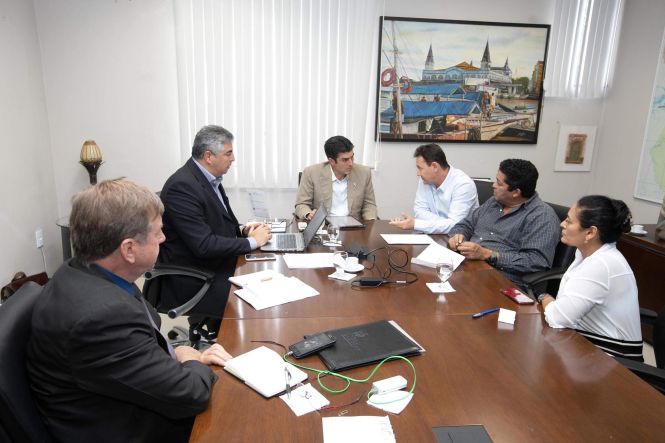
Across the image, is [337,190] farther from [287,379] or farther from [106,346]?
[106,346]

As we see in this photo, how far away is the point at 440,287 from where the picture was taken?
1922 millimetres

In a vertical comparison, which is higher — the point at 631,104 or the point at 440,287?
the point at 631,104

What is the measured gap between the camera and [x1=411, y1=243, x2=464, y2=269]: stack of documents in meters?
2.22

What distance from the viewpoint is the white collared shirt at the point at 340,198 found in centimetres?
357

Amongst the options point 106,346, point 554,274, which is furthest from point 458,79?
point 106,346

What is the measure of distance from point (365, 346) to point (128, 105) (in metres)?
3.33

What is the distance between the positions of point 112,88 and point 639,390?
4018 mm

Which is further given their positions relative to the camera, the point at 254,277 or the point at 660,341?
the point at 254,277

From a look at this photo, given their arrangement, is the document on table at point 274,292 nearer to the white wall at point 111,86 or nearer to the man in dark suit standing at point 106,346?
the man in dark suit standing at point 106,346

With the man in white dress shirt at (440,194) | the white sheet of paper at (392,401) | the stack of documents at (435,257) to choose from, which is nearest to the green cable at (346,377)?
the white sheet of paper at (392,401)

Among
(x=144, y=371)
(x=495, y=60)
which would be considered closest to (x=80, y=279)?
(x=144, y=371)

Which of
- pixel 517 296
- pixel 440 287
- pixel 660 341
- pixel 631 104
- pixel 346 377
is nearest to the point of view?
pixel 346 377

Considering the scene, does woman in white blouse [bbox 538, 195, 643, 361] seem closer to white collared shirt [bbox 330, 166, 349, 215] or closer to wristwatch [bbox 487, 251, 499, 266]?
wristwatch [bbox 487, 251, 499, 266]

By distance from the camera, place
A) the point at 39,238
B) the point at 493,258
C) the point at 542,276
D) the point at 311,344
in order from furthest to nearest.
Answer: the point at 39,238 < the point at 493,258 < the point at 542,276 < the point at 311,344
